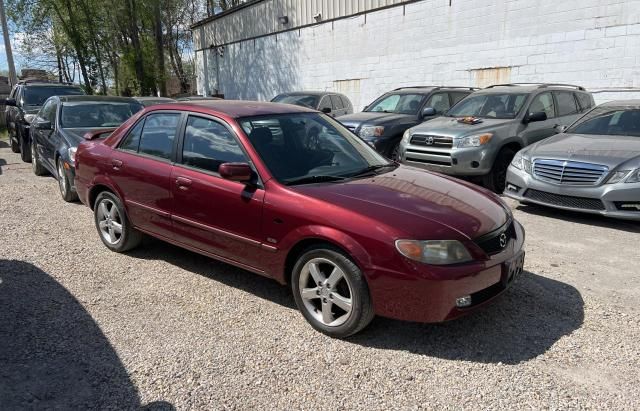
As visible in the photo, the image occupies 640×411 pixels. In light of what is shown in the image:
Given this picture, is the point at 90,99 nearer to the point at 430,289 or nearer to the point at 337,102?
the point at 337,102

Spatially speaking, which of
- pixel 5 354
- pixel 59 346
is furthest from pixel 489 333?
pixel 5 354

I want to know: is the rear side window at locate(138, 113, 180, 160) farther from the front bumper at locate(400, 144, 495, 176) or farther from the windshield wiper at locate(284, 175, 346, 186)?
the front bumper at locate(400, 144, 495, 176)

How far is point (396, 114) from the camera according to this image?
1002cm

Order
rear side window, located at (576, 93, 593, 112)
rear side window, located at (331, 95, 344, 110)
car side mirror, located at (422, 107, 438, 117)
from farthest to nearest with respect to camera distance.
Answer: rear side window, located at (331, 95, 344, 110)
car side mirror, located at (422, 107, 438, 117)
rear side window, located at (576, 93, 593, 112)

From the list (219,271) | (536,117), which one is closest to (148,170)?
(219,271)

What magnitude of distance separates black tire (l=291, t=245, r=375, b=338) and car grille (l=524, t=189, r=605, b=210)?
4.09 metres

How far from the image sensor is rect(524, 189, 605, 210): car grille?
5941 millimetres

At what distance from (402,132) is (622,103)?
365 cm

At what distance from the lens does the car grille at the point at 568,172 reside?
19.5ft

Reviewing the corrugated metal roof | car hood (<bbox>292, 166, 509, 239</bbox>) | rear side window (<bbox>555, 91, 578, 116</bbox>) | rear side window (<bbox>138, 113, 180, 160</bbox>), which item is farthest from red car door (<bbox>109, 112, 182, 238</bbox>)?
the corrugated metal roof

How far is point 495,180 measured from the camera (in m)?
7.94

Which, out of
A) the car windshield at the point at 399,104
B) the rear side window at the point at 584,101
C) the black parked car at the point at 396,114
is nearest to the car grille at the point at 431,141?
the black parked car at the point at 396,114

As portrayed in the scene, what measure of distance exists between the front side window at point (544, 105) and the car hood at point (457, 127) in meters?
0.67

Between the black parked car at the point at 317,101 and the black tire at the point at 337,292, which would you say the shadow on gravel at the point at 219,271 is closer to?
the black tire at the point at 337,292
